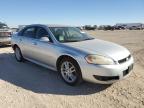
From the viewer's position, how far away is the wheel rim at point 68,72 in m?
5.07

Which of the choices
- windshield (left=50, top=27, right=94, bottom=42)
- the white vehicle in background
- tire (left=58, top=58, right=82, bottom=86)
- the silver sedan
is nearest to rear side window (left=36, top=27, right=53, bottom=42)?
the silver sedan

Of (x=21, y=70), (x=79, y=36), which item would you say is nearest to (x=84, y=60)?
(x=79, y=36)

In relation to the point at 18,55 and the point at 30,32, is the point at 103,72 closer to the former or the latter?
the point at 30,32

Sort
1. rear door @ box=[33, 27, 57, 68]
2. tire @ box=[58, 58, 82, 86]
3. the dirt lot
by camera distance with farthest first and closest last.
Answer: rear door @ box=[33, 27, 57, 68], tire @ box=[58, 58, 82, 86], the dirt lot

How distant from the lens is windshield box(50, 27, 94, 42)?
226 inches

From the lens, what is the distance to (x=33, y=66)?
23.2 feet

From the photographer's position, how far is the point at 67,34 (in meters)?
6.06

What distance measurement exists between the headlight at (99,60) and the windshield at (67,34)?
1284 mm

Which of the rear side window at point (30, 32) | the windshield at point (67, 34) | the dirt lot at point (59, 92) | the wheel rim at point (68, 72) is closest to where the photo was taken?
the dirt lot at point (59, 92)

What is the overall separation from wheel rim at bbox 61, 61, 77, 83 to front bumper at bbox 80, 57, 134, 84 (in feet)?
1.34

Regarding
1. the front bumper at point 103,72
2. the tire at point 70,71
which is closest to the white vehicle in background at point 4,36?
the tire at point 70,71

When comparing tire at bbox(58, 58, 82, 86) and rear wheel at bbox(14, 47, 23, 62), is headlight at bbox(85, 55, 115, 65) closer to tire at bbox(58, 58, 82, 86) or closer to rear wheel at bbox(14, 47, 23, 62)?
tire at bbox(58, 58, 82, 86)

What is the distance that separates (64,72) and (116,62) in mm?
1430

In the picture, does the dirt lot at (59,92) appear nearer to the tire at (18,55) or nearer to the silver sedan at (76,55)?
the silver sedan at (76,55)
